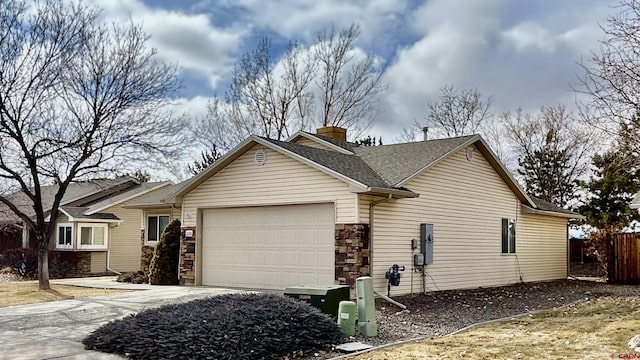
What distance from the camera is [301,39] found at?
99.2ft

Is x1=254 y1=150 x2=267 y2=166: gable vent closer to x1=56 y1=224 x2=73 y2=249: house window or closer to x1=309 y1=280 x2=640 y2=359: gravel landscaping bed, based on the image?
x1=309 y1=280 x2=640 y2=359: gravel landscaping bed

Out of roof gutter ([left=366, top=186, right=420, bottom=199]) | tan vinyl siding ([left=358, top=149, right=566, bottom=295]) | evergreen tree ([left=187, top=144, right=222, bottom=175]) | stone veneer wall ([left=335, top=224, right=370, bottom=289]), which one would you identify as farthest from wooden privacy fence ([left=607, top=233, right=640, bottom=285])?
evergreen tree ([left=187, top=144, right=222, bottom=175])

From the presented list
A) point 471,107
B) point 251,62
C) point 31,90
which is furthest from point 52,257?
point 471,107

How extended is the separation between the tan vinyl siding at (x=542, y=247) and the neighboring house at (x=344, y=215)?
1.32 meters

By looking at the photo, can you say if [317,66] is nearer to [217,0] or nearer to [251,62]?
[251,62]

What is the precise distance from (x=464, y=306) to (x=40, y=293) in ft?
35.5

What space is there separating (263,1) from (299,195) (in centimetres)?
472

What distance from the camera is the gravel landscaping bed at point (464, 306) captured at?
9992 mm

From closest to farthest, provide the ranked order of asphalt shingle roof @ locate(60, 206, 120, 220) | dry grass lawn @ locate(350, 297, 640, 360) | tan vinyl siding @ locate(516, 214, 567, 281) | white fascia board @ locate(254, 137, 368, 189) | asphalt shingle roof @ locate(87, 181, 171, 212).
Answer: dry grass lawn @ locate(350, 297, 640, 360)
white fascia board @ locate(254, 137, 368, 189)
tan vinyl siding @ locate(516, 214, 567, 281)
asphalt shingle roof @ locate(60, 206, 120, 220)
asphalt shingle roof @ locate(87, 181, 171, 212)

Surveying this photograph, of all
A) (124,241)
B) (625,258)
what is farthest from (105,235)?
(625,258)

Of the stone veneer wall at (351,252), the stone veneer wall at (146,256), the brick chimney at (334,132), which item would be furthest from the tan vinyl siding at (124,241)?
the stone veneer wall at (351,252)

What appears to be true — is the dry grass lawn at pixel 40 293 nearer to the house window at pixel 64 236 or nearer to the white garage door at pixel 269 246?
the white garage door at pixel 269 246

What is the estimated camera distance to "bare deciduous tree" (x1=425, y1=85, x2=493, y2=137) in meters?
32.8

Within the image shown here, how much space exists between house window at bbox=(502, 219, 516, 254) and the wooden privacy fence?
4.09 m
